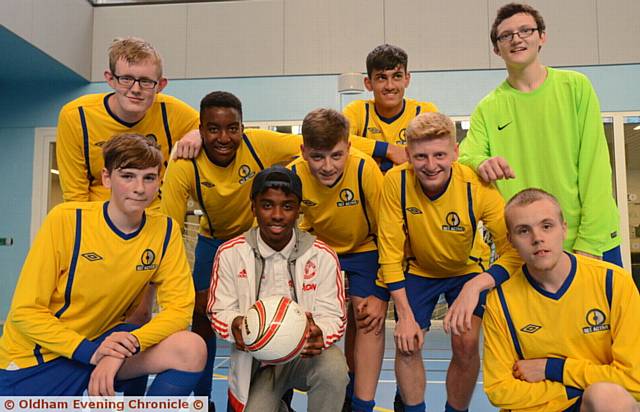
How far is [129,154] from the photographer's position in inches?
89.4

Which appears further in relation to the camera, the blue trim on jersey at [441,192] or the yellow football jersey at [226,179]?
the yellow football jersey at [226,179]

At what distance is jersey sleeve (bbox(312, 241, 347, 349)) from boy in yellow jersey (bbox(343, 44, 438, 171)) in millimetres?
922

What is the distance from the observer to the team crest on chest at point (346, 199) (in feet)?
8.98

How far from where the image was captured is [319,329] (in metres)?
2.22

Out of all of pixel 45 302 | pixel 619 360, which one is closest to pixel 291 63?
pixel 45 302

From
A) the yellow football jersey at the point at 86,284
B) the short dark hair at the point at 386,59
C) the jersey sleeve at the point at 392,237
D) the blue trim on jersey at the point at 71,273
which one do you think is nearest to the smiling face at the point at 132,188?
the yellow football jersey at the point at 86,284

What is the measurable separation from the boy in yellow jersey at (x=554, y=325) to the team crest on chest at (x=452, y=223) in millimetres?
403

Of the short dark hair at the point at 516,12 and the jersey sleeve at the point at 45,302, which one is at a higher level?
the short dark hair at the point at 516,12

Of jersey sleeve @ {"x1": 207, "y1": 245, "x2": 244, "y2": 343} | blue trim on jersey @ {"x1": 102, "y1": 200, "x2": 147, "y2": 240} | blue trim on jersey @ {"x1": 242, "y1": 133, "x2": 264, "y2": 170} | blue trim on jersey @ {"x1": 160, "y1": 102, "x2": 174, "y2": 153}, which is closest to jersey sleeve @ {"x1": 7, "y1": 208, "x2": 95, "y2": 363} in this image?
blue trim on jersey @ {"x1": 102, "y1": 200, "x2": 147, "y2": 240}

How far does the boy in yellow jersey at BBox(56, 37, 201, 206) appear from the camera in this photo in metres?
2.67

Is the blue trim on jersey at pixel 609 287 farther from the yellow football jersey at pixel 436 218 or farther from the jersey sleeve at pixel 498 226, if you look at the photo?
the yellow football jersey at pixel 436 218

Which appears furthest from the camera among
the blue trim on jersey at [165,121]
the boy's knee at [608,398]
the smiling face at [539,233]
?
the blue trim on jersey at [165,121]

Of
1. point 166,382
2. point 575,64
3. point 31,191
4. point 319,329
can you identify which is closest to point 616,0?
point 575,64

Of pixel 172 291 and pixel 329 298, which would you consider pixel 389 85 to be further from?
pixel 172 291
